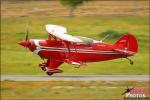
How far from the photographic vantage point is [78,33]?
7562 centimetres

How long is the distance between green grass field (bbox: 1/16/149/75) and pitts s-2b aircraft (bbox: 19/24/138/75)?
740 inches

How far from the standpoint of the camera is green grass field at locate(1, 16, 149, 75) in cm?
→ 5847

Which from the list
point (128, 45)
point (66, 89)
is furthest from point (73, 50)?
point (66, 89)

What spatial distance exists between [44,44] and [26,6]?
74.8m

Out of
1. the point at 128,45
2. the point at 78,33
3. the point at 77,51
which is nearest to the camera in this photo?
the point at 77,51

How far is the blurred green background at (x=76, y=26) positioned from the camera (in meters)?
59.3

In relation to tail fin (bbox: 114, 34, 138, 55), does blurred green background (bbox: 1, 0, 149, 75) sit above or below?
below

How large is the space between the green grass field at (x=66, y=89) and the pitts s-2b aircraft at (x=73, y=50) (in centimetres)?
388

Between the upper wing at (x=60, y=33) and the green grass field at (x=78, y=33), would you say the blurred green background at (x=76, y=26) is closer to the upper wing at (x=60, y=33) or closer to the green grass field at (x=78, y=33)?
the green grass field at (x=78, y=33)

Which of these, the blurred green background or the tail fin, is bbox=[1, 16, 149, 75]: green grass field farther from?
the tail fin

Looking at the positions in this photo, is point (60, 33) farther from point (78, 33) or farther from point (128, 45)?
point (78, 33)

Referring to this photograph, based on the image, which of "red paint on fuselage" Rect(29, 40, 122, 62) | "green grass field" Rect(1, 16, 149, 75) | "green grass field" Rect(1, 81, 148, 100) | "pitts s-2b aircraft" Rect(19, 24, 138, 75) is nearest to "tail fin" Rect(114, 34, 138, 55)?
"pitts s-2b aircraft" Rect(19, 24, 138, 75)

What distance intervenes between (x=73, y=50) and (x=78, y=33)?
3902 centimetres

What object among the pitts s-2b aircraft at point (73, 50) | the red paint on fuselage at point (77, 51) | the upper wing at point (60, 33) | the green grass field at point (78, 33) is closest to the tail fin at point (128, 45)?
the pitts s-2b aircraft at point (73, 50)
